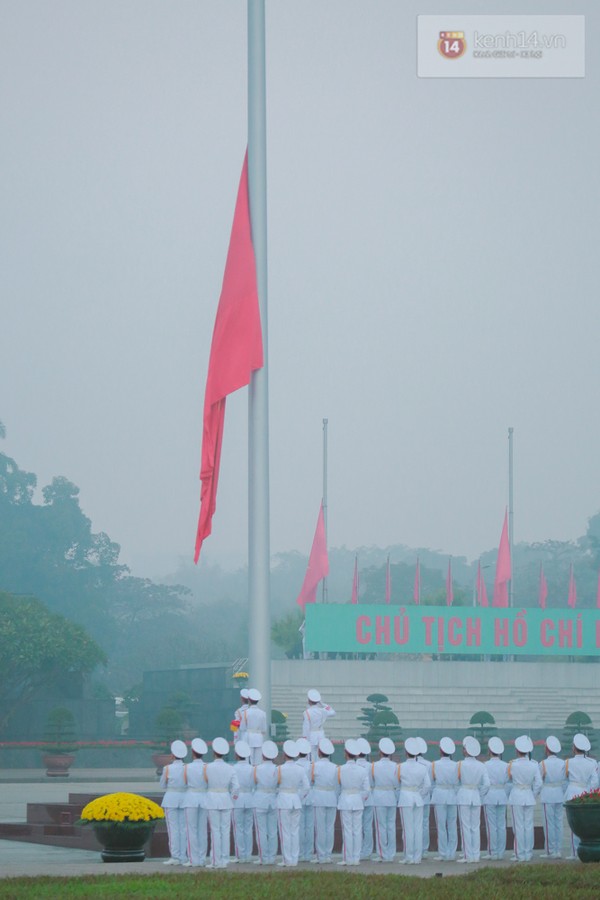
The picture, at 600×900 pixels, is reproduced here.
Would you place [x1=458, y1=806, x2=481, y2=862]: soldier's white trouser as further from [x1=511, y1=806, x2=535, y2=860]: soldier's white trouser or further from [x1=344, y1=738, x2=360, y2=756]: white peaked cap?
[x1=344, y1=738, x2=360, y2=756]: white peaked cap

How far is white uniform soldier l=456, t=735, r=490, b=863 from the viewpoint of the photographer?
515 inches

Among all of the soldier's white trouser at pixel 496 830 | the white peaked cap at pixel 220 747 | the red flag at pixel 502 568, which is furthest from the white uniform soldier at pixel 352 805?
the red flag at pixel 502 568

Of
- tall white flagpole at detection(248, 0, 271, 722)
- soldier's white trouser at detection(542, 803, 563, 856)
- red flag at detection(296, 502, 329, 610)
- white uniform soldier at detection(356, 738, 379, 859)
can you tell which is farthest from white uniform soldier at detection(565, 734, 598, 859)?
red flag at detection(296, 502, 329, 610)

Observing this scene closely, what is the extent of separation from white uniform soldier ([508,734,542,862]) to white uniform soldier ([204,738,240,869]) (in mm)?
2604

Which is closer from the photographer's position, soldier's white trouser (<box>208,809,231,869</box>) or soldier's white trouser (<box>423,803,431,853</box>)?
soldier's white trouser (<box>208,809,231,869</box>)

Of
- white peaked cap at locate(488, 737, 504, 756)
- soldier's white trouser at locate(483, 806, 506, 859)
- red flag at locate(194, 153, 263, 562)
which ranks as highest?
red flag at locate(194, 153, 263, 562)

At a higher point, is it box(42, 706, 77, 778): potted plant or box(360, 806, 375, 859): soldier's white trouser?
box(360, 806, 375, 859): soldier's white trouser

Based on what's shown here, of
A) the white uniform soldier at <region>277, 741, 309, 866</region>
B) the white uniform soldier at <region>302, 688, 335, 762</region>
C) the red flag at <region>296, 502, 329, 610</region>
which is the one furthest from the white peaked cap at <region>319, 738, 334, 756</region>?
the red flag at <region>296, 502, 329, 610</region>

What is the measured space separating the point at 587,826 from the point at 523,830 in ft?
4.56

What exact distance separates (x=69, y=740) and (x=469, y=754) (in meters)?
15.4

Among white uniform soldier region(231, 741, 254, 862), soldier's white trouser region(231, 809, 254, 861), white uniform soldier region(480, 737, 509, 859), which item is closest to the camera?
white uniform soldier region(231, 741, 254, 862)

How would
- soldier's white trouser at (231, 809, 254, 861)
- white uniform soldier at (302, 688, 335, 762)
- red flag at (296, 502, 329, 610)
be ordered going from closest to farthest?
soldier's white trouser at (231, 809, 254, 861) < white uniform soldier at (302, 688, 335, 762) < red flag at (296, 502, 329, 610)

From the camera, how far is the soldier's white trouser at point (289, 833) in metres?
12.6

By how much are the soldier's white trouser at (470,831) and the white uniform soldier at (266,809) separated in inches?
67.6
